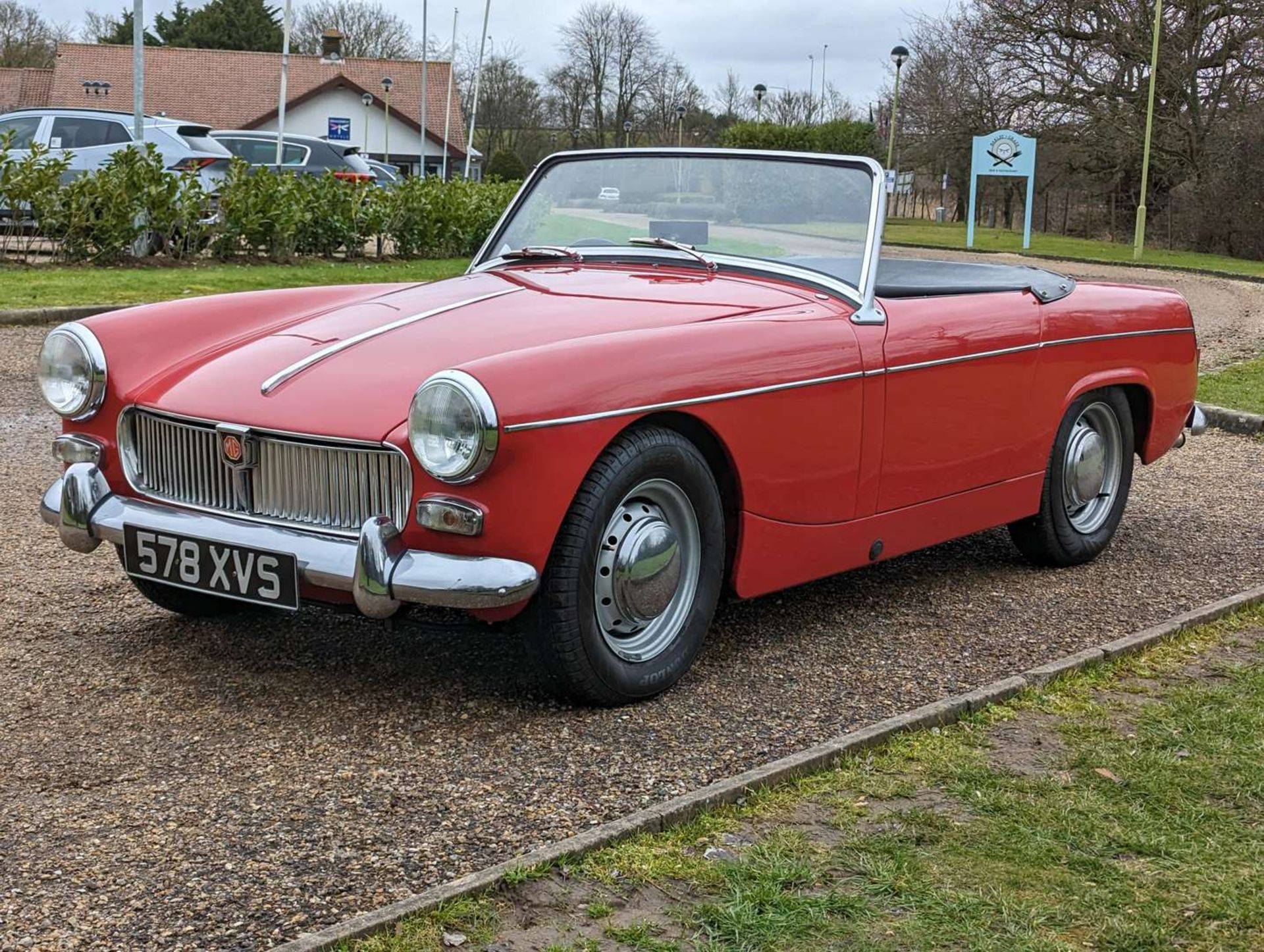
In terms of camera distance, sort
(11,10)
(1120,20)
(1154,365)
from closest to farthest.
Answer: (1154,365)
(1120,20)
(11,10)

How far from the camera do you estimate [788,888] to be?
2779 millimetres

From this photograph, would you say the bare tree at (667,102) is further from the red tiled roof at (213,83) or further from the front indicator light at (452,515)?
the front indicator light at (452,515)

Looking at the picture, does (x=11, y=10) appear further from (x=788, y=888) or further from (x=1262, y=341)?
(x=788, y=888)

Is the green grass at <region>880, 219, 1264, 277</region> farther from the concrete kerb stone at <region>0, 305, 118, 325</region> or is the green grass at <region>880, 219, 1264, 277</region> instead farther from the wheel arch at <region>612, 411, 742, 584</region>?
the wheel arch at <region>612, 411, 742, 584</region>

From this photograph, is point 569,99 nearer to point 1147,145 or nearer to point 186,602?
point 1147,145

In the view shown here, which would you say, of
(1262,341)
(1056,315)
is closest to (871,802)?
(1056,315)

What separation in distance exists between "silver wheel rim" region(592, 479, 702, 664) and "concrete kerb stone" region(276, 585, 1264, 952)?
58 cm

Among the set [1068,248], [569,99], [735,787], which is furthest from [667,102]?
[735,787]

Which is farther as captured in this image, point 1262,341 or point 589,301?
point 1262,341

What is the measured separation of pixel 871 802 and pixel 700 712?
66 cm

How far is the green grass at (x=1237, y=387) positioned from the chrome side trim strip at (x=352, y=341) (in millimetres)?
6270

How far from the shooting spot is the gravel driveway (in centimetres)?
276

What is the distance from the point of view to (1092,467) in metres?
5.44

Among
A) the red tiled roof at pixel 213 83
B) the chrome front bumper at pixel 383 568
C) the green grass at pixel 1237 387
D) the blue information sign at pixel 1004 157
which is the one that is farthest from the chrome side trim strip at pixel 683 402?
the red tiled roof at pixel 213 83
